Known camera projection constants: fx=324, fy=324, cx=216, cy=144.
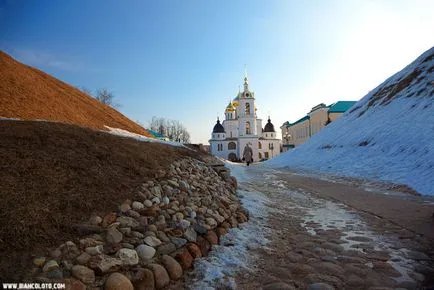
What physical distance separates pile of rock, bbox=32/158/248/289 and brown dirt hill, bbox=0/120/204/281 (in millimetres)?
185

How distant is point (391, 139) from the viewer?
17078 millimetres

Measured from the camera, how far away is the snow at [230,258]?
3520 millimetres

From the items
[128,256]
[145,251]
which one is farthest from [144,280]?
[145,251]

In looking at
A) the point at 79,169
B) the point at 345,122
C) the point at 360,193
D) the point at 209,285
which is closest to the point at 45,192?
the point at 79,169

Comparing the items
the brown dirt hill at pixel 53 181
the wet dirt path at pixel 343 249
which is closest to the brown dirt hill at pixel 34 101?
the brown dirt hill at pixel 53 181

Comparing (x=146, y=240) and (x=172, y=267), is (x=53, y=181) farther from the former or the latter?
(x=172, y=267)

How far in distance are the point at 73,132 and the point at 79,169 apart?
1709 millimetres

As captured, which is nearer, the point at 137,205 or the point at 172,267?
the point at 172,267

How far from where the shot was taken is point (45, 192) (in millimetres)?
3838

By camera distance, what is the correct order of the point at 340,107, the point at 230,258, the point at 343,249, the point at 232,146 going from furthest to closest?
the point at 232,146 → the point at 340,107 → the point at 343,249 → the point at 230,258

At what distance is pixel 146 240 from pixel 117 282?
0.82 meters

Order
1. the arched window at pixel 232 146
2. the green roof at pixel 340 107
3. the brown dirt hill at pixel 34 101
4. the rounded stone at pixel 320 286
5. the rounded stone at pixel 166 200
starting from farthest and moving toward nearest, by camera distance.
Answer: the arched window at pixel 232 146
the green roof at pixel 340 107
the brown dirt hill at pixel 34 101
the rounded stone at pixel 166 200
the rounded stone at pixel 320 286

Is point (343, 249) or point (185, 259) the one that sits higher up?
point (185, 259)

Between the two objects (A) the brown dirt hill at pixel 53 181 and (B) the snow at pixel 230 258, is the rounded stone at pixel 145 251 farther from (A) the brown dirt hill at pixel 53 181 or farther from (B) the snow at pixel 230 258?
(A) the brown dirt hill at pixel 53 181
